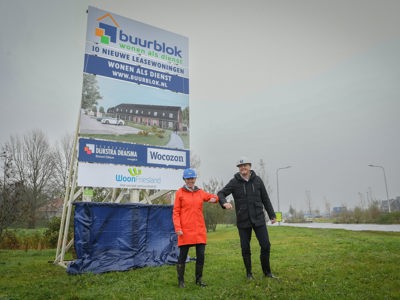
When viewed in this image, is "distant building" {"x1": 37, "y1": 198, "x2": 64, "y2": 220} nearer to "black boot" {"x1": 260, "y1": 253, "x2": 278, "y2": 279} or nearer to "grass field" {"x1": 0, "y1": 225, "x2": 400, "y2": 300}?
"grass field" {"x1": 0, "y1": 225, "x2": 400, "y2": 300}

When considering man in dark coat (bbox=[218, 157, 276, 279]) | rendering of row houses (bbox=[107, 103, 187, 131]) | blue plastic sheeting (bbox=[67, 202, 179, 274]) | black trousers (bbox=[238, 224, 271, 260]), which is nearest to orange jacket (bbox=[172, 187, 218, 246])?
man in dark coat (bbox=[218, 157, 276, 279])

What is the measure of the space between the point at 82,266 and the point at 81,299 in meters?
2.12

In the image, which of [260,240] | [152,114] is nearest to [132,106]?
[152,114]

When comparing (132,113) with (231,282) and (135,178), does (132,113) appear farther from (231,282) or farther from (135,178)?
(231,282)

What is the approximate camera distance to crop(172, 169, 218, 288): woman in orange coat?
17.1 ft

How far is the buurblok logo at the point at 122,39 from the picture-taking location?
845 centimetres

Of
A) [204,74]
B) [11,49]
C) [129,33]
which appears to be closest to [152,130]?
[129,33]

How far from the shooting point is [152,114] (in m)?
9.01

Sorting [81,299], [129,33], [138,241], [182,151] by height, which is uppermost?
[129,33]

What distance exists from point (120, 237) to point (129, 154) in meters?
2.24

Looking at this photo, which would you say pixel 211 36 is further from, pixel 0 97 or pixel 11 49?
pixel 0 97

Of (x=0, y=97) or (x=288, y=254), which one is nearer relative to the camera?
(x=288, y=254)

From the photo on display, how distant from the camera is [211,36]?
57.0 feet

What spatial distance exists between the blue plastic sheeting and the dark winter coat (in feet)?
8.25
